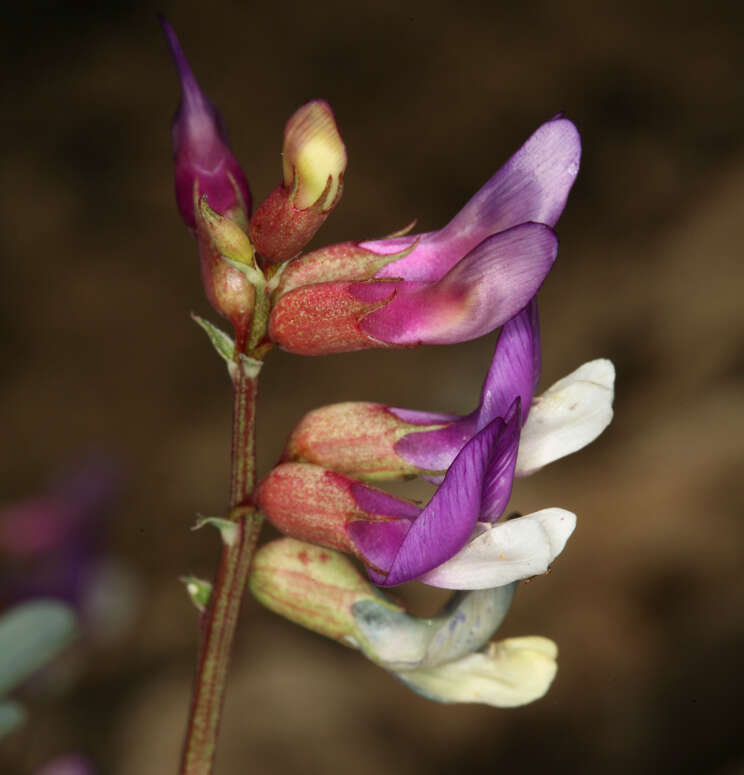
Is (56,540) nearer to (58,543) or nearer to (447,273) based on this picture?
(58,543)

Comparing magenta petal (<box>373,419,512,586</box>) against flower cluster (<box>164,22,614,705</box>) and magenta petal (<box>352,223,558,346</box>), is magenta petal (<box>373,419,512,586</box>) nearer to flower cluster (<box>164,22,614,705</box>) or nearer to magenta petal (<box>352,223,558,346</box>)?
flower cluster (<box>164,22,614,705</box>)

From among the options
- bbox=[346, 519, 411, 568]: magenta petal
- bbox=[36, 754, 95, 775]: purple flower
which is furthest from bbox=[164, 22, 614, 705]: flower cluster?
bbox=[36, 754, 95, 775]: purple flower

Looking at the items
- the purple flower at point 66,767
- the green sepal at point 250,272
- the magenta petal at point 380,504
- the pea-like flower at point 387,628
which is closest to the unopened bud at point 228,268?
the green sepal at point 250,272

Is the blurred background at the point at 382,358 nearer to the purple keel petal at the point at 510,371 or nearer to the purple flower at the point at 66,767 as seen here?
the purple flower at the point at 66,767

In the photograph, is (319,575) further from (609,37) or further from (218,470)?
(609,37)

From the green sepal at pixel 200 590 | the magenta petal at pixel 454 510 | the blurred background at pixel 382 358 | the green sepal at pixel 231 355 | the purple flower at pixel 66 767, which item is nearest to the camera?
the magenta petal at pixel 454 510

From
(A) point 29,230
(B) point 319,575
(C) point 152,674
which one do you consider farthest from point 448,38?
(B) point 319,575
